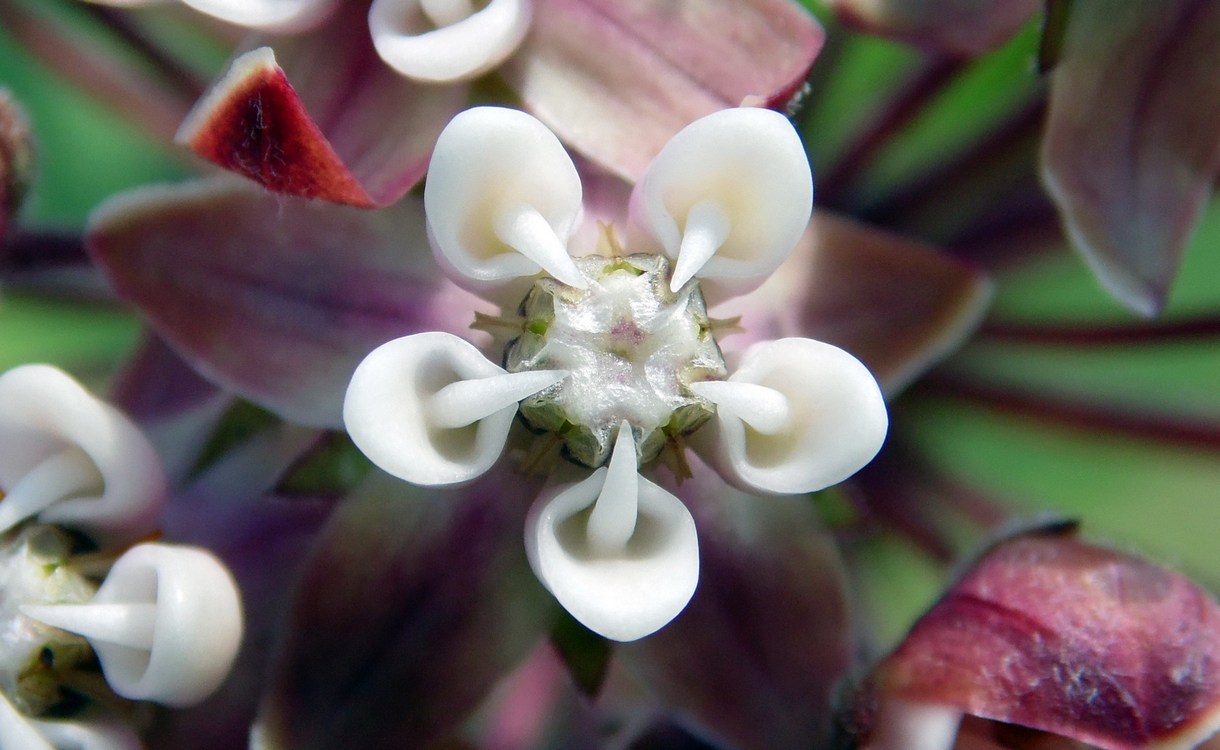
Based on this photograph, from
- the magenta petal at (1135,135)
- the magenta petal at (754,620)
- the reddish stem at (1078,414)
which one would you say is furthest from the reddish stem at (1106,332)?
the magenta petal at (754,620)

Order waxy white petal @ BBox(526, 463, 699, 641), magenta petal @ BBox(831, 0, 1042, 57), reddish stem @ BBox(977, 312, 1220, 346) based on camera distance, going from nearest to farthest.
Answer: waxy white petal @ BBox(526, 463, 699, 641) < magenta petal @ BBox(831, 0, 1042, 57) < reddish stem @ BBox(977, 312, 1220, 346)

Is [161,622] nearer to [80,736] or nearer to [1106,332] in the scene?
[80,736]

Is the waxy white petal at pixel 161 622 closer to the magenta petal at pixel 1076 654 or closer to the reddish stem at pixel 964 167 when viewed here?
the magenta petal at pixel 1076 654

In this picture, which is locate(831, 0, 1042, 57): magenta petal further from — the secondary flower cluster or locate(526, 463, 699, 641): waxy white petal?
the secondary flower cluster

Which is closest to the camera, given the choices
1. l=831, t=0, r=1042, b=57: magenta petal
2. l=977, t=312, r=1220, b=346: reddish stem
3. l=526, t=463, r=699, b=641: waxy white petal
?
l=526, t=463, r=699, b=641: waxy white petal

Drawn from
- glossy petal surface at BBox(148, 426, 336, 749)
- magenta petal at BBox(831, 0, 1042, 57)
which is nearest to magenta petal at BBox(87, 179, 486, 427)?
glossy petal surface at BBox(148, 426, 336, 749)

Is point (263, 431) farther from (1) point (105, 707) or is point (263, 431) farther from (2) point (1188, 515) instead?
(2) point (1188, 515)

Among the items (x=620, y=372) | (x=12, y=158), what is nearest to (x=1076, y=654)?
(x=620, y=372)

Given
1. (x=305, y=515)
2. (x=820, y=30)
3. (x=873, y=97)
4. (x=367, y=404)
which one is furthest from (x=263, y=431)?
(x=873, y=97)
